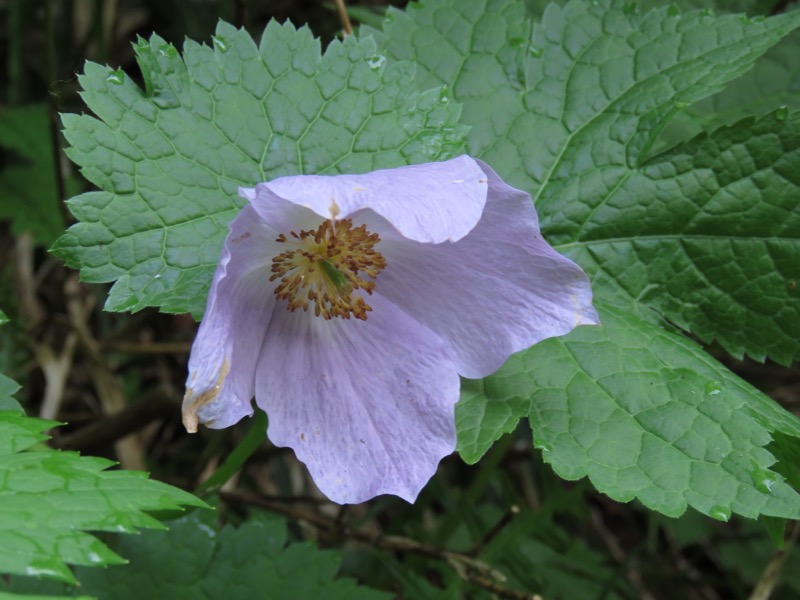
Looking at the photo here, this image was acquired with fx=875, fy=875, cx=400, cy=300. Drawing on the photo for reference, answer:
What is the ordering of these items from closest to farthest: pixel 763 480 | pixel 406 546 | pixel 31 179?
pixel 763 480, pixel 406 546, pixel 31 179

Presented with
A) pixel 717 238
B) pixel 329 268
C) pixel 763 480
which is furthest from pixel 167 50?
pixel 763 480

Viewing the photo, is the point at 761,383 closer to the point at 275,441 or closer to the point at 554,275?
the point at 554,275

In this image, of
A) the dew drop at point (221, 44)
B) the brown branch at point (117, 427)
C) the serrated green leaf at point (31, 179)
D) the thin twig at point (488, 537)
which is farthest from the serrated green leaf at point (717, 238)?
the serrated green leaf at point (31, 179)

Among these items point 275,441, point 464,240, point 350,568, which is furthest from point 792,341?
point 350,568

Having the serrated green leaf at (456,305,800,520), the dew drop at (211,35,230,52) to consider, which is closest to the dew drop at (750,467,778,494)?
the serrated green leaf at (456,305,800,520)

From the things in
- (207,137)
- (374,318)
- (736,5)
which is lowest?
(374,318)

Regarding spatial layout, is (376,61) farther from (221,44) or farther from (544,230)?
(544,230)

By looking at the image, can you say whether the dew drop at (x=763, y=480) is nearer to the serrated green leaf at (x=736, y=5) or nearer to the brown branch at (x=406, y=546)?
the brown branch at (x=406, y=546)
